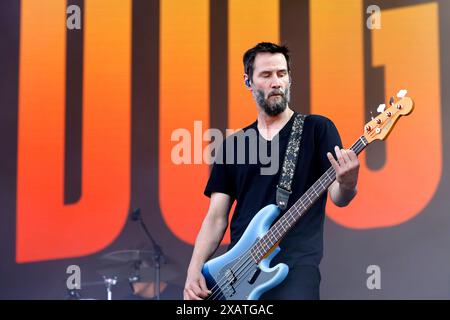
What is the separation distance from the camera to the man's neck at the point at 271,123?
10.5ft

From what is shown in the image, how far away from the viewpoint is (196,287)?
3.07 meters

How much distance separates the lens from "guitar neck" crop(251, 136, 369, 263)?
2834mm

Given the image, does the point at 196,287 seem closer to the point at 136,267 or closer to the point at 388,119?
the point at 388,119

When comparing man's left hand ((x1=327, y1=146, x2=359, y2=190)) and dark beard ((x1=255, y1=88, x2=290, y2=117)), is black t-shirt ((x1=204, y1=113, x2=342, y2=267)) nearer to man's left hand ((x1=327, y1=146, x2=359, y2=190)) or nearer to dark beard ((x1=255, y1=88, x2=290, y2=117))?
dark beard ((x1=255, y1=88, x2=290, y2=117))

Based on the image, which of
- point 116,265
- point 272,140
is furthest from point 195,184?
point 272,140

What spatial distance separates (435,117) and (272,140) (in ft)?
6.75

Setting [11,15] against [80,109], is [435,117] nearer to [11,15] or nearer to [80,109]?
[80,109]

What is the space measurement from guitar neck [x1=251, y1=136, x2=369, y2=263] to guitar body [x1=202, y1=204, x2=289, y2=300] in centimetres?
3

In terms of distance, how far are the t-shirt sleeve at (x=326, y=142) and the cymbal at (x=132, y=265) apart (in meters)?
2.09

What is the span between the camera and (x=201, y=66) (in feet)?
16.5

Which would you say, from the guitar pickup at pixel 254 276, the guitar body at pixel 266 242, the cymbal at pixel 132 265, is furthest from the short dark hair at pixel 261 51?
the cymbal at pixel 132 265

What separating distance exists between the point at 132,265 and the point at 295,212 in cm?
228

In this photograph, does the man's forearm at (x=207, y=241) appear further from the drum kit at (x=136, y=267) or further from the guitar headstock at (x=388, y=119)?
the drum kit at (x=136, y=267)

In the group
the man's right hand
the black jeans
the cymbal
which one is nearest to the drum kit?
the cymbal
